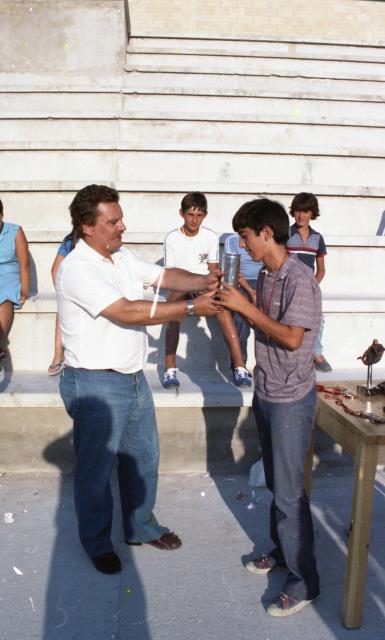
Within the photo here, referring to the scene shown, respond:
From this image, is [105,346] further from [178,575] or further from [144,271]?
[178,575]

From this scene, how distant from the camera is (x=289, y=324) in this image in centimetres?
293

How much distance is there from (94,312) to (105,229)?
0.49 meters

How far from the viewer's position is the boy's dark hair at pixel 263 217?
3.02m

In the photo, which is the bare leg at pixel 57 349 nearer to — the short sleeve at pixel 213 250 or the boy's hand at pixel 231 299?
the short sleeve at pixel 213 250

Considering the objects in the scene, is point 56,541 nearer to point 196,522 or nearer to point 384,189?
point 196,522

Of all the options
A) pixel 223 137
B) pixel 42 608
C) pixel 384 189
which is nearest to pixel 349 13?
pixel 223 137

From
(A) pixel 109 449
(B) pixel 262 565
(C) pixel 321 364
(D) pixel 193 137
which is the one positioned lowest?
(B) pixel 262 565

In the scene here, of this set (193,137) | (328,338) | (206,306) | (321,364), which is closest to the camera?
(206,306)

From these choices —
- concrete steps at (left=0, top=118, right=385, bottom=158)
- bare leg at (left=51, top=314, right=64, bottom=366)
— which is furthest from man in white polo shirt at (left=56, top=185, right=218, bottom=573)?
concrete steps at (left=0, top=118, right=385, bottom=158)

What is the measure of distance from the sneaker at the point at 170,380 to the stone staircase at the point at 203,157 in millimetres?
118

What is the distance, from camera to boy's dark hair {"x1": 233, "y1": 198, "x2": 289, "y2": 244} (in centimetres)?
302

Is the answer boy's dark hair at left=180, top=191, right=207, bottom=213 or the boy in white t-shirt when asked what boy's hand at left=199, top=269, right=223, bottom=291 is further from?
boy's dark hair at left=180, top=191, right=207, bottom=213

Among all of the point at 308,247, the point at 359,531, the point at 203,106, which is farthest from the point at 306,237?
the point at 203,106

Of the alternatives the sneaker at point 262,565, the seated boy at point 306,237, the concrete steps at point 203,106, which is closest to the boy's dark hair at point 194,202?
the seated boy at point 306,237
